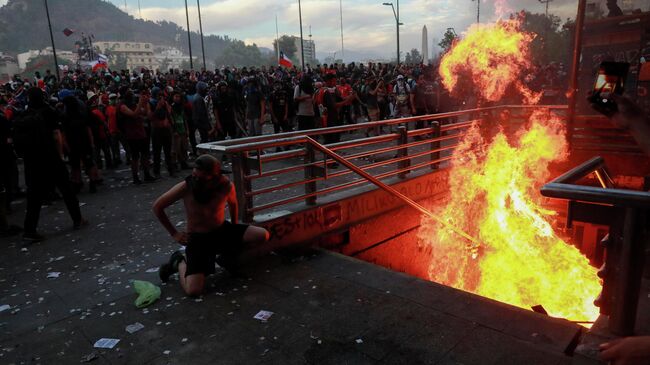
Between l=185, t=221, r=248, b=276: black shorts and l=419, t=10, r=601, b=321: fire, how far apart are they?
4020mm

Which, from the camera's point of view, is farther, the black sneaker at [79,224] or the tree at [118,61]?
the tree at [118,61]

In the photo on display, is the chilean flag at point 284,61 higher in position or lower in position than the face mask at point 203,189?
higher

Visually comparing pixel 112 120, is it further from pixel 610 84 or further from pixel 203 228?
pixel 610 84

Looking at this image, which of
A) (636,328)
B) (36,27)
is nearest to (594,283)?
(636,328)

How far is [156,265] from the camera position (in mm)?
5203

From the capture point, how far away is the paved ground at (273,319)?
3240mm

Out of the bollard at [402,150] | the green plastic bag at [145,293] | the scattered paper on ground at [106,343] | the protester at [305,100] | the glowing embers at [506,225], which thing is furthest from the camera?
the protester at [305,100]

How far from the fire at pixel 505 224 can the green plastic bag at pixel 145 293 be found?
4800mm

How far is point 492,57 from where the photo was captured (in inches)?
468

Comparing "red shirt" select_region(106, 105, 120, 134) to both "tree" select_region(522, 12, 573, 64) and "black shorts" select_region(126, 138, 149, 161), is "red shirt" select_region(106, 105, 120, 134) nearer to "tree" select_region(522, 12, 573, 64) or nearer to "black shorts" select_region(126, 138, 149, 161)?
"black shorts" select_region(126, 138, 149, 161)

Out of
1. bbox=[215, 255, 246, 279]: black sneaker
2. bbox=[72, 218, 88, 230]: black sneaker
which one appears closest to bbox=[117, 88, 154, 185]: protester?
bbox=[72, 218, 88, 230]: black sneaker

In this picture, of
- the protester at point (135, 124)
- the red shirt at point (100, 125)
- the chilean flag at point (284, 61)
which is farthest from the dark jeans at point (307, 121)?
the chilean flag at point (284, 61)

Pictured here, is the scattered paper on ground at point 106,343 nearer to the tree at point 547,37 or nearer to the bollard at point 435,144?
the bollard at point 435,144

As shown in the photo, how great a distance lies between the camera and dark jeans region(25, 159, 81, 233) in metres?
6.24
